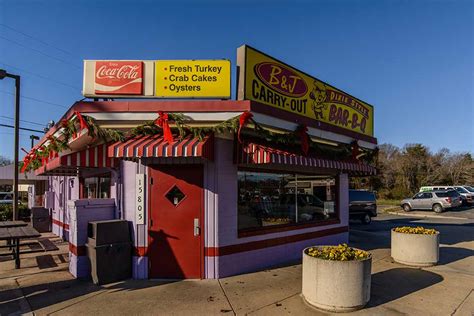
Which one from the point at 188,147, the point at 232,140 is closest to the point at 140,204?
the point at 188,147

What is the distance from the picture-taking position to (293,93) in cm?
878

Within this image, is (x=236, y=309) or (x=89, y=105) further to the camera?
(x=89, y=105)

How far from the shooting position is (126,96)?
24.7ft

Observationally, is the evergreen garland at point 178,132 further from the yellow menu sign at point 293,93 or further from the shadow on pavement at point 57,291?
the shadow on pavement at point 57,291

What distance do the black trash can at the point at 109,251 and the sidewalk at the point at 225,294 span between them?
0.78 feet

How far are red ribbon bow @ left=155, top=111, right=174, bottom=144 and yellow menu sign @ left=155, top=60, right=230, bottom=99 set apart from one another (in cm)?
69

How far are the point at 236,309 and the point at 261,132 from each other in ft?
11.9

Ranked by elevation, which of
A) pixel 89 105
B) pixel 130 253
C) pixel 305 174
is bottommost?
pixel 130 253

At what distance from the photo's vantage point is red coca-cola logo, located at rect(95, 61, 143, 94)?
7.52 m

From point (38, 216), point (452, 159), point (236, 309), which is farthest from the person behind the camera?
point (452, 159)

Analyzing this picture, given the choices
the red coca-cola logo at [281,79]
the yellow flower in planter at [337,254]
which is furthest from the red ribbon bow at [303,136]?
the yellow flower in planter at [337,254]

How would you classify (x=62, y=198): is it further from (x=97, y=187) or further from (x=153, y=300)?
(x=153, y=300)

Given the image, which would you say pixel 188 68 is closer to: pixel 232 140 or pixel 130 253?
pixel 232 140

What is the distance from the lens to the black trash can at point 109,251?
6.93 m
